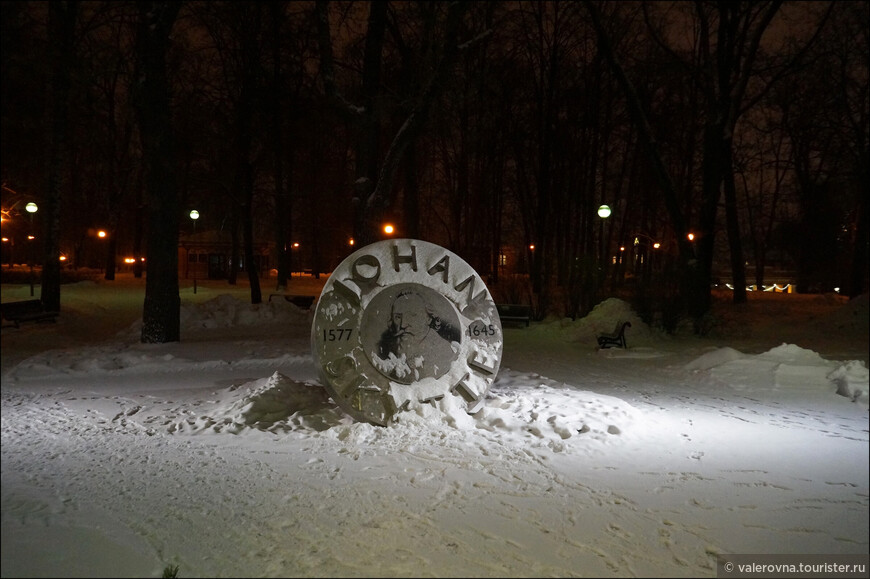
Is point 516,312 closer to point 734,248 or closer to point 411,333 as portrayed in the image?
point 411,333

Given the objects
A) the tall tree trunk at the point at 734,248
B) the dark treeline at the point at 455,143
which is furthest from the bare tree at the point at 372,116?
the tall tree trunk at the point at 734,248

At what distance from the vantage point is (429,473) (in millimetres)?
5676

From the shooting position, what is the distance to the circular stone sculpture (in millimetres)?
7504

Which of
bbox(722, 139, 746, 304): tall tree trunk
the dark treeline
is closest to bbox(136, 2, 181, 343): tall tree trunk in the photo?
the dark treeline

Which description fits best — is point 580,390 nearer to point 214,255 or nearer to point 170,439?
point 170,439

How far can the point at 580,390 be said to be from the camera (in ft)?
31.6

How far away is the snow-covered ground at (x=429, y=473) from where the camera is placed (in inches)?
153

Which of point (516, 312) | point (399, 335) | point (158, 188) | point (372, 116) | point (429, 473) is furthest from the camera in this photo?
point (516, 312)

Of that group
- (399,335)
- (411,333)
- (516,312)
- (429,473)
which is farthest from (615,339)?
(429,473)

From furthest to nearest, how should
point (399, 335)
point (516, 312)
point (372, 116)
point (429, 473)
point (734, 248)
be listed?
point (734, 248) → point (516, 312) → point (372, 116) → point (399, 335) → point (429, 473)

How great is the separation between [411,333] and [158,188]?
817cm

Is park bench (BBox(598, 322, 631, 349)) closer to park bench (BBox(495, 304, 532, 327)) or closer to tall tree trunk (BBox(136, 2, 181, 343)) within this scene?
park bench (BBox(495, 304, 532, 327))

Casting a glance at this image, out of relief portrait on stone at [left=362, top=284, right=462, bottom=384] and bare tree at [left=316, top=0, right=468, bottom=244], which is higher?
bare tree at [left=316, top=0, right=468, bottom=244]

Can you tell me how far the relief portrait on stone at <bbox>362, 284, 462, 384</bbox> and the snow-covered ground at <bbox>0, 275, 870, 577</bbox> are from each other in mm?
572
